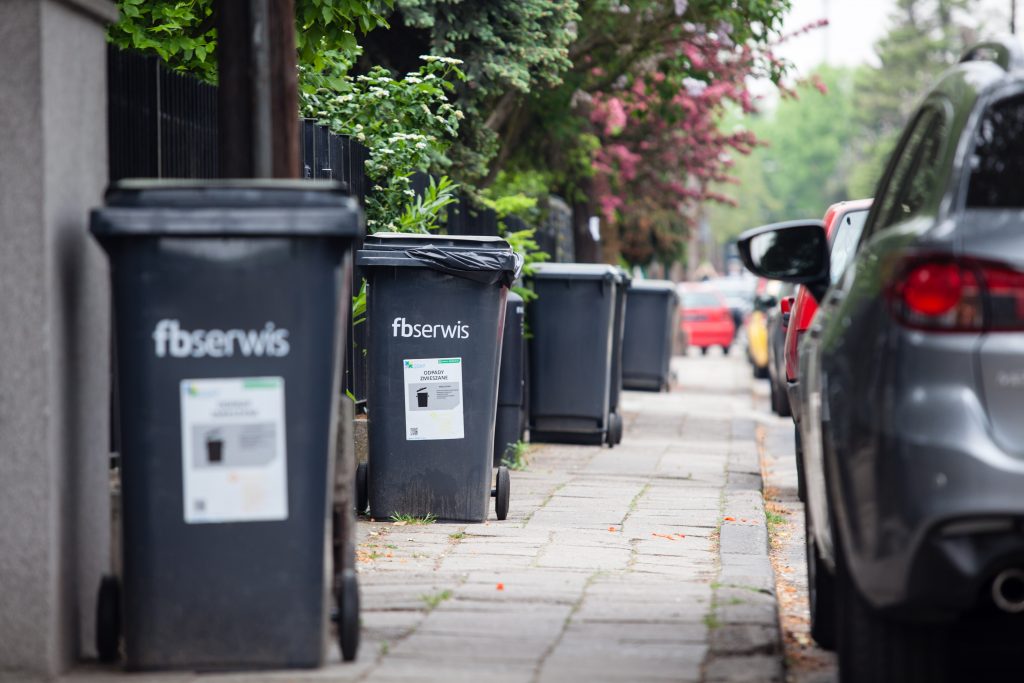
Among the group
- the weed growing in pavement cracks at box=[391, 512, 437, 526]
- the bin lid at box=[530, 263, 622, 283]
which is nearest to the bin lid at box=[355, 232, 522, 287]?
the weed growing in pavement cracks at box=[391, 512, 437, 526]

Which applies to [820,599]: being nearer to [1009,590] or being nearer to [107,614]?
[1009,590]

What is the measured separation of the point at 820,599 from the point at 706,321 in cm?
3235

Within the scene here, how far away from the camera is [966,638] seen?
15.2 ft

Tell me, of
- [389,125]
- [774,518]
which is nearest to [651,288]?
[389,125]

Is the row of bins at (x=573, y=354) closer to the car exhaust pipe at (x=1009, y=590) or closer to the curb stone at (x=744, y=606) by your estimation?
the curb stone at (x=744, y=606)

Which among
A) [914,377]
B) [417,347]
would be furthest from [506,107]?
[914,377]

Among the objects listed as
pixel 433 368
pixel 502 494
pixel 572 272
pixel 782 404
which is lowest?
pixel 782 404

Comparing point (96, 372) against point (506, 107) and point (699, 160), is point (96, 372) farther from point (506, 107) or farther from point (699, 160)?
point (699, 160)

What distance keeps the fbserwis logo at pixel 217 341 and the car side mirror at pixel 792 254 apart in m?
1.56

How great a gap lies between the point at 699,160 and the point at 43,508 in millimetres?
20011

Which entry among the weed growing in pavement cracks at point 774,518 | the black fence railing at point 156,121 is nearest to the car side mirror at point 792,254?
the black fence railing at point 156,121

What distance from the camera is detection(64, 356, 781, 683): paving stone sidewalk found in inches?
198

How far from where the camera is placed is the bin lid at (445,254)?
8070 mm

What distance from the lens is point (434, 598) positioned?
611 centimetres
